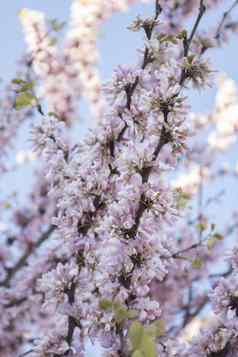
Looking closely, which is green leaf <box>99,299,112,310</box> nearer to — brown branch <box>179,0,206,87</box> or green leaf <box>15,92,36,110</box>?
brown branch <box>179,0,206,87</box>

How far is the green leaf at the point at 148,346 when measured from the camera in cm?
129

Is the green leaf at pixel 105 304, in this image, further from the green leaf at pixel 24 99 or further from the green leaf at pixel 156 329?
the green leaf at pixel 24 99

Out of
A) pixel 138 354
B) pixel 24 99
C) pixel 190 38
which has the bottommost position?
pixel 138 354

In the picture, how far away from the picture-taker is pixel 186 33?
231cm

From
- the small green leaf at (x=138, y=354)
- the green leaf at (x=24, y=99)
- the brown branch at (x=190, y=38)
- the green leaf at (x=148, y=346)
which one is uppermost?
the brown branch at (x=190, y=38)

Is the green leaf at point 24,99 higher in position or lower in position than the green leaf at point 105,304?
higher

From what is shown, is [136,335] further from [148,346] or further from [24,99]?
[24,99]

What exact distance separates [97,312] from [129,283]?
0.60ft

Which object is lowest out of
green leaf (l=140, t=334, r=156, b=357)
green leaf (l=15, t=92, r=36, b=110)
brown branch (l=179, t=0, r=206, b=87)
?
green leaf (l=140, t=334, r=156, b=357)

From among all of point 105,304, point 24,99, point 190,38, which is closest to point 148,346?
point 105,304

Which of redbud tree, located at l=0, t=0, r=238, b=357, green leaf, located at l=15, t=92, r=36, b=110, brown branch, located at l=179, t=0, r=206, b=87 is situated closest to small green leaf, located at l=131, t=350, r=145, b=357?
redbud tree, located at l=0, t=0, r=238, b=357

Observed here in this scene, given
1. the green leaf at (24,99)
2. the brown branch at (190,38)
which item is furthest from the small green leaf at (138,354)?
the green leaf at (24,99)

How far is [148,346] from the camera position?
130 centimetres

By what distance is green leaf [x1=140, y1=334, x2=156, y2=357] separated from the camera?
1.29 meters
